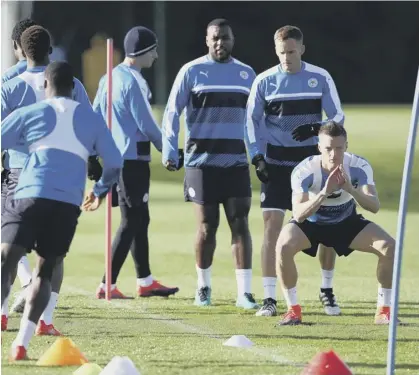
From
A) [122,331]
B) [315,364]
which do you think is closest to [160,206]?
[122,331]

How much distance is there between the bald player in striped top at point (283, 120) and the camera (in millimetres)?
11344

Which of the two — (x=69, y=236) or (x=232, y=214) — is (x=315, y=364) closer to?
(x=69, y=236)

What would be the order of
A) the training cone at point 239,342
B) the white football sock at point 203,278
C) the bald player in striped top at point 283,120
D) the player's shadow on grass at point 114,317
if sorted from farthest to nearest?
the white football sock at point 203,278
the bald player in striped top at point 283,120
the player's shadow on grass at point 114,317
the training cone at point 239,342

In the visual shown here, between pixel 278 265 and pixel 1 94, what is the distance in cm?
232

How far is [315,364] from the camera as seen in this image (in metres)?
7.74

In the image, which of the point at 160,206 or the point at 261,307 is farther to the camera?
the point at 160,206

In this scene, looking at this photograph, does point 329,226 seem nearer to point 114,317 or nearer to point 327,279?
point 327,279

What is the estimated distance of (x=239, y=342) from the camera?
31.0ft

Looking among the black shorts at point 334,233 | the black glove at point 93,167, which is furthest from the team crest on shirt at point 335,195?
the black glove at point 93,167

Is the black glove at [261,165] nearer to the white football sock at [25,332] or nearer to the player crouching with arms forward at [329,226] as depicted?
the player crouching with arms forward at [329,226]

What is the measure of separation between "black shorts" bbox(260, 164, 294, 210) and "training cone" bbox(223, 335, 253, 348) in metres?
2.07

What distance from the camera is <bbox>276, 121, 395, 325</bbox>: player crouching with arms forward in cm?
1042

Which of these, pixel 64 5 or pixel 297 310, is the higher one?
pixel 64 5

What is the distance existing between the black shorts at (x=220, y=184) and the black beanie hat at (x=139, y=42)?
115 cm
